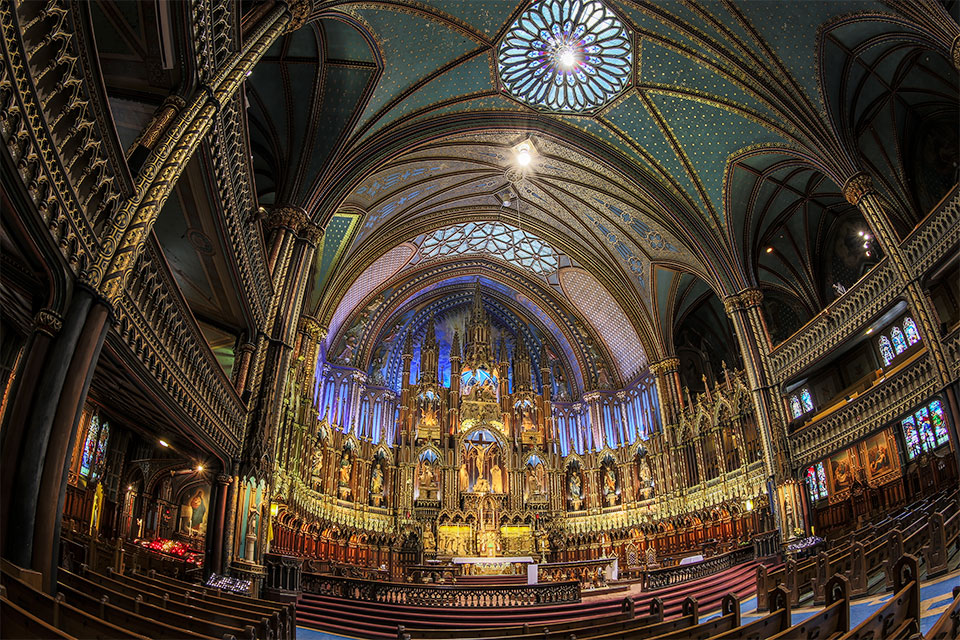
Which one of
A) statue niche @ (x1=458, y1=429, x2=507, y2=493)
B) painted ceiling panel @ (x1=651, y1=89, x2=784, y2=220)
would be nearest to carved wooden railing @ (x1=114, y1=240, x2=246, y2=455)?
statue niche @ (x1=458, y1=429, x2=507, y2=493)

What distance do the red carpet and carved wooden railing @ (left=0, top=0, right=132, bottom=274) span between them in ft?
30.1

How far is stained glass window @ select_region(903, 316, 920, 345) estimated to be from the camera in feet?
58.2

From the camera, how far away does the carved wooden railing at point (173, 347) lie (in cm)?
885

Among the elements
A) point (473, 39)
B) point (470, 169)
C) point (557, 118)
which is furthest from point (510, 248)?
point (473, 39)

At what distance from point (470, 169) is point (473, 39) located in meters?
7.25

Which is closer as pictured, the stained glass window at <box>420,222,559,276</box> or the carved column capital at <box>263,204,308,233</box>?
the carved column capital at <box>263,204,308,233</box>

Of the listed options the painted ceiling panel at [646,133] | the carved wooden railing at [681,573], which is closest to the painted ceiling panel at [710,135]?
the painted ceiling panel at [646,133]

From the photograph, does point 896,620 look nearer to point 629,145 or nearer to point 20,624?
point 20,624

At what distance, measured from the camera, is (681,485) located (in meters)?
25.3

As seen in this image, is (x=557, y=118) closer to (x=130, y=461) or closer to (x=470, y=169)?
(x=470, y=169)

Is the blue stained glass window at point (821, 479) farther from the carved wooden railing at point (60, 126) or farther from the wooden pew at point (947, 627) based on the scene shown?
the carved wooden railing at point (60, 126)

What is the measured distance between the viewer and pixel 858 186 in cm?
1684

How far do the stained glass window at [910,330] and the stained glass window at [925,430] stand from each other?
2.86m

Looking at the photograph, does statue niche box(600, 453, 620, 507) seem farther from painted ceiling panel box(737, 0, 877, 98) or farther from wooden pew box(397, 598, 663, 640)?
painted ceiling panel box(737, 0, 877, 98)
